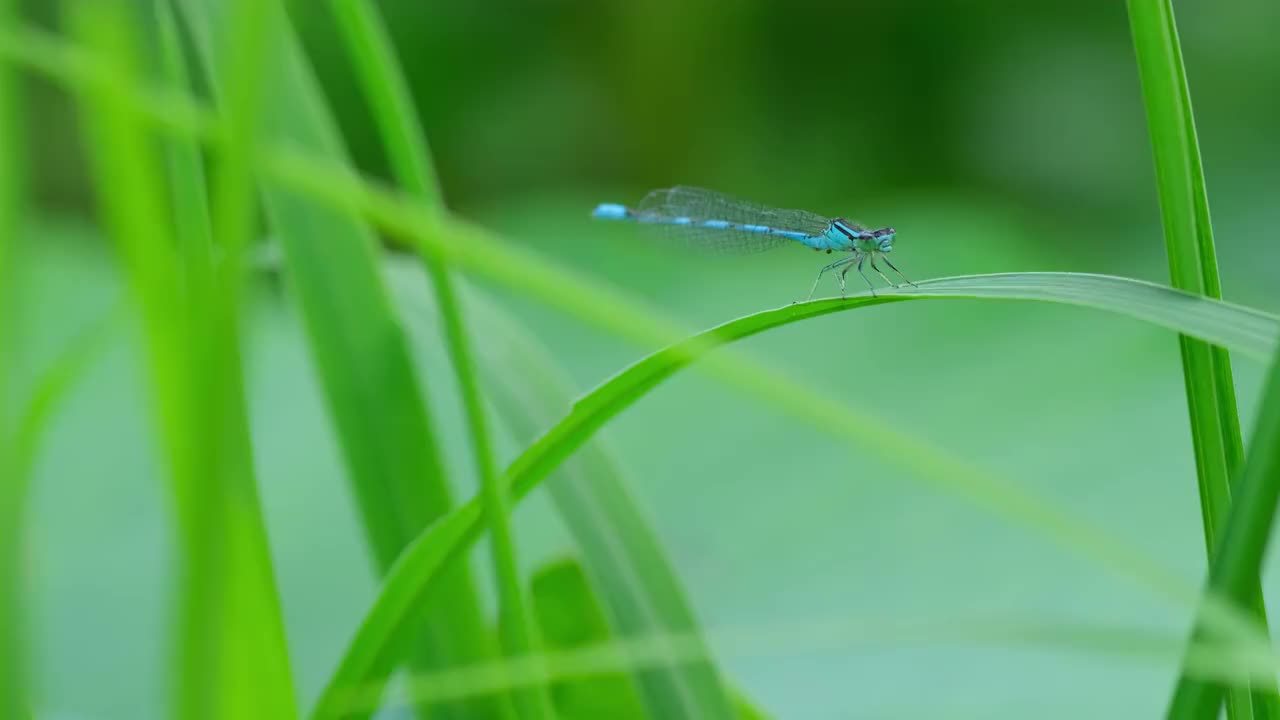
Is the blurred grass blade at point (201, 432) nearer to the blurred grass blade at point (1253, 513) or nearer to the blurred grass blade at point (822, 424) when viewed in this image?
the blurred grass blade at point (822, 424)

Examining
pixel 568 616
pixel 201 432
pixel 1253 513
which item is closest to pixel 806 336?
pixel 568 616

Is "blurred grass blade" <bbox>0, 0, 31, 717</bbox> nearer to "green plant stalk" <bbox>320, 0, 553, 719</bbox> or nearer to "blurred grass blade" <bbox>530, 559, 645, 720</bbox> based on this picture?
"green plant stalk" <bbox>320, 0, 553, 719</bbox>

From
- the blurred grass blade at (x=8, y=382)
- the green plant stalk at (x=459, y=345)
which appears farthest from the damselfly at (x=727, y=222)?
the blurred grass blade at (x=8, y=382)

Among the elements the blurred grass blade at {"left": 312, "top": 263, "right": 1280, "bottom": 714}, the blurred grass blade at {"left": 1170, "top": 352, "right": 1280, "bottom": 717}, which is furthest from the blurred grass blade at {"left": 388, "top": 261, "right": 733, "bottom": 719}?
the blurred grass blade at {"left": 1170, "top": 352, "right": 1280, "bottom": 717}

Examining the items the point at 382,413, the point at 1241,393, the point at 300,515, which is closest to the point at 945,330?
the point at 1241,393

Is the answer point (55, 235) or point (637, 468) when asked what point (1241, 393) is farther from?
point (55, 235)

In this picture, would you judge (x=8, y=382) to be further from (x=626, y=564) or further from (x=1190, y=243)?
(x=1190, y=243)
